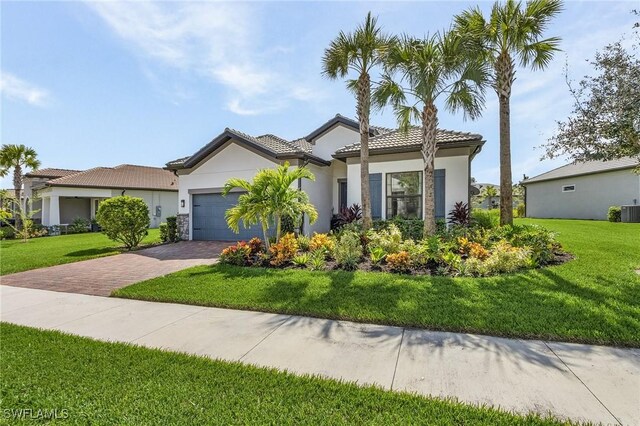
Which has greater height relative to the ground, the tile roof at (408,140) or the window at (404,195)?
the tile roof at (408,140)

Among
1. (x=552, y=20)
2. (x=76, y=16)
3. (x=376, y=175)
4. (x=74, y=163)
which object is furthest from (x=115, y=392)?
(x=74, y=163)

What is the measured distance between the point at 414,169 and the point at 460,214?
264 centimetres

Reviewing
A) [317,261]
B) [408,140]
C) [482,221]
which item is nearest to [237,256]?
[317,261]

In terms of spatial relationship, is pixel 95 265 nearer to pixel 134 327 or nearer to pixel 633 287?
pixel 134 327

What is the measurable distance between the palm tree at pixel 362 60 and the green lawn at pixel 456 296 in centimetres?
512

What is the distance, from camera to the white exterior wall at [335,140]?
1694 cm

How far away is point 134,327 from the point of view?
4906mm

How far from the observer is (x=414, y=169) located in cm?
1298

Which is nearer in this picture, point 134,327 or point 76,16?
point 134,327

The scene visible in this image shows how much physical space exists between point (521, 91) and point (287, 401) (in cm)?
1263

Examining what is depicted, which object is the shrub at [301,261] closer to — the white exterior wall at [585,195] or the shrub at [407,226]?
the shrub at [407,226]

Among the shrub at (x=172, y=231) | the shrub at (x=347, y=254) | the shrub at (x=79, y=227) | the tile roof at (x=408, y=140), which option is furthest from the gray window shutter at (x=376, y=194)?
the shrub at (x=79, y=227)

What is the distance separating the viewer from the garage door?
48.1 feet

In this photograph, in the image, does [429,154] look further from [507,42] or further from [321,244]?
[321,244]
